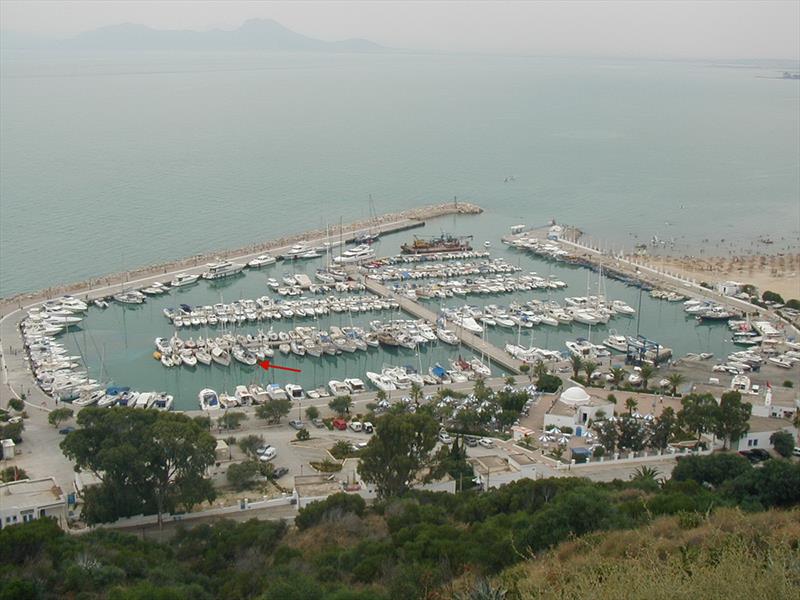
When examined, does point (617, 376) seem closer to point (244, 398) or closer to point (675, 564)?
point (244, 398)

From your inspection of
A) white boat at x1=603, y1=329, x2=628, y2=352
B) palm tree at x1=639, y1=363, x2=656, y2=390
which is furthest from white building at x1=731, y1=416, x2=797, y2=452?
white boat at x1=603, y1=329, x2=628, y2=352

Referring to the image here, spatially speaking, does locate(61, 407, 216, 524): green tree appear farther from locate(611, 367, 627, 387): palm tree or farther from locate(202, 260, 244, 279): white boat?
locate(202, 260, 244, 279): white boat

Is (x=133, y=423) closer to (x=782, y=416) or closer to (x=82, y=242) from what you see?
(x=782, y=416)

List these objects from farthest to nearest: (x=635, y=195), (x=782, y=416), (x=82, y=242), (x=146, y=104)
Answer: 1. (x=146, y=104)
2. (x=635, y=195)
3. (x=82, y=242)
4. (x=782, y=416)

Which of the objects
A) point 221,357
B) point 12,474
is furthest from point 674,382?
point 12,474

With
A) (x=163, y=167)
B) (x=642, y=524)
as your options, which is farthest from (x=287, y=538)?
(x=163, y=167)

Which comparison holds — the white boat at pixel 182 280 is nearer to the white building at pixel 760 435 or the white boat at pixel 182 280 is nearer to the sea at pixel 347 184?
the sea at pixel 347 184

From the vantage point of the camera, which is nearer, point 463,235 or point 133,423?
point 133,423
